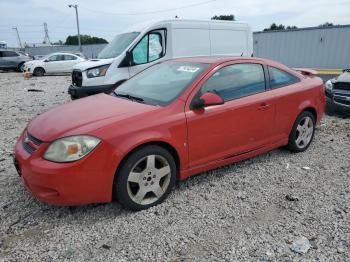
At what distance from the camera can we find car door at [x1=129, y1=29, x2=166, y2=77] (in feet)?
26.0

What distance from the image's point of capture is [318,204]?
3.55 meters

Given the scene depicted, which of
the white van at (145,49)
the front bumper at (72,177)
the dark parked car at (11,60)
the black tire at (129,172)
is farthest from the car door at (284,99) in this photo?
the dark parked car at (11,60)

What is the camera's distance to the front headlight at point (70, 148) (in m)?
3.02

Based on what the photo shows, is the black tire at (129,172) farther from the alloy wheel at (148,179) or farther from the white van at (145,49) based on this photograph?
the white van at (145,49)

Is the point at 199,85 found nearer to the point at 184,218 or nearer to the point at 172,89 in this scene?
the point at 172,89

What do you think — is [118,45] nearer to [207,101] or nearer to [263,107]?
[263,107]

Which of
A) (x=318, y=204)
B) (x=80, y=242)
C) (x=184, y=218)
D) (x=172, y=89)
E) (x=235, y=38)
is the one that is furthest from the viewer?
(x=235, y=38)

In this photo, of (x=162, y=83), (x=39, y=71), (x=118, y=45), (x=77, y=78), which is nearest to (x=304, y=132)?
(x=162, y=83)

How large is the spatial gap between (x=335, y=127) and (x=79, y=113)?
507 cm

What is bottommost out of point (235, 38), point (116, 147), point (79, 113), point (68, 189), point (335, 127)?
point (335, 127)

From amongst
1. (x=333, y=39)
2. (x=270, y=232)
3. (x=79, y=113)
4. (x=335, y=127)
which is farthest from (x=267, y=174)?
(x=333, y=39)

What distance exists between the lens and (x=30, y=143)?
3.31m

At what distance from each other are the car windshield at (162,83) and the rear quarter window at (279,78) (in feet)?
3.58

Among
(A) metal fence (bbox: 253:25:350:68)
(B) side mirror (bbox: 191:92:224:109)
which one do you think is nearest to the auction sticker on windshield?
(B) side mirror (bbox: 191:92:224:109)
